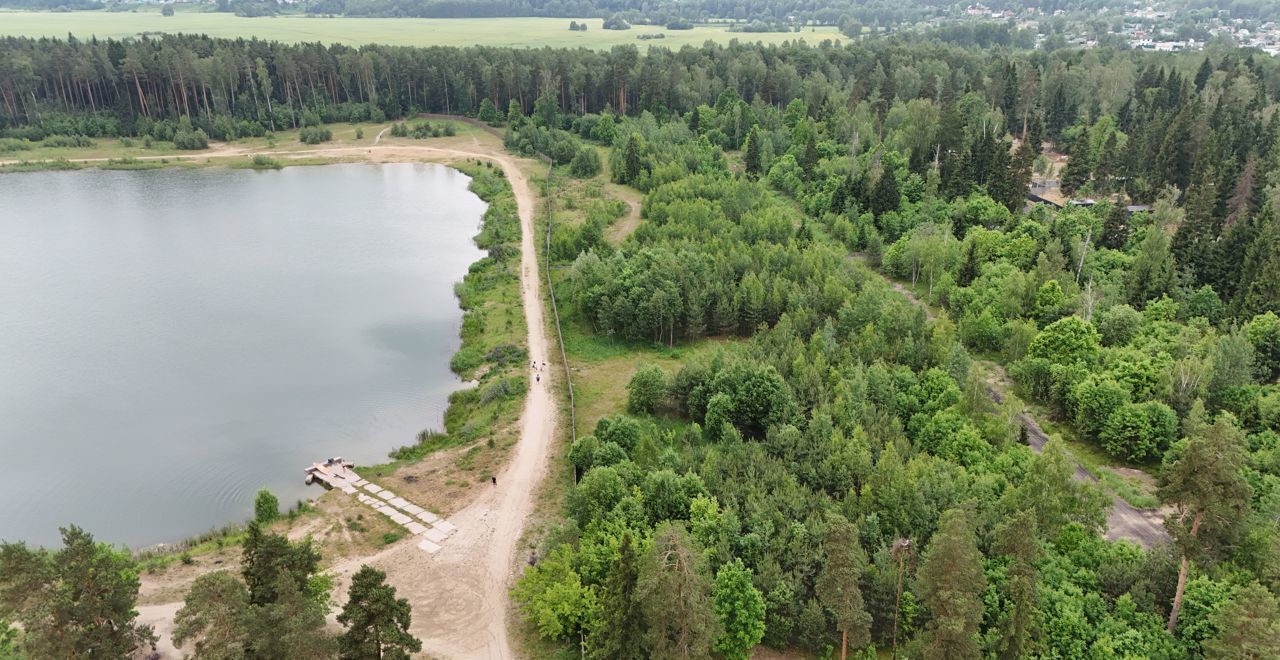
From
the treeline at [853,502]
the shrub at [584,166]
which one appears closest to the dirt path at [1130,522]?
the treeline at [853,502]

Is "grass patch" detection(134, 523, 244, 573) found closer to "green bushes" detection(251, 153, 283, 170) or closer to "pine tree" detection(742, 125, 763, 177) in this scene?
"pine tree" detection(742, 125, 763, 177)

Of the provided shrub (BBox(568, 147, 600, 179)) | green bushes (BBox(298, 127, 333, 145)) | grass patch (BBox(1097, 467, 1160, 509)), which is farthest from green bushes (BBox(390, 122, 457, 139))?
grass patch (BBox(1097, 467, 1160, 509))

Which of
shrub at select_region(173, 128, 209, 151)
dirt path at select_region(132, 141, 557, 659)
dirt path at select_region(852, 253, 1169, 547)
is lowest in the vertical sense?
dirt path at select_region(852, 253, 1169, 547)

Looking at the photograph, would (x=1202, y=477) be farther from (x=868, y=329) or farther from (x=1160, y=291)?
(x=1160, y=291)

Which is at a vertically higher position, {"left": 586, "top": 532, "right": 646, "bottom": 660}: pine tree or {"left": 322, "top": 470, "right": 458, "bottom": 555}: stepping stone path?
{"left": 586, "top": 532, "right": 646, "bottom": 660}: pine tree

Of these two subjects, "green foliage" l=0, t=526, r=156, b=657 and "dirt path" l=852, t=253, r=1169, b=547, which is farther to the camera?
"dirt path" l=852, t=253, r=1169, b=547

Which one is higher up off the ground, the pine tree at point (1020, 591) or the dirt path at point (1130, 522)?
the pine tree at point (1020, 591)

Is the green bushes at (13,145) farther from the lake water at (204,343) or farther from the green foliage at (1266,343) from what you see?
the green foliage at (1266,343)

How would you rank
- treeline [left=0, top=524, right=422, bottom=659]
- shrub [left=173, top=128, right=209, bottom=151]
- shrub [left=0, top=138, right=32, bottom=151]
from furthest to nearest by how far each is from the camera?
shrub [left=173, top=128, right=209, bottom=151] < shrub [left=0, top=138, right=32, bottom=151] < treeline [left=0, top=524, right=422, bottom=659]
